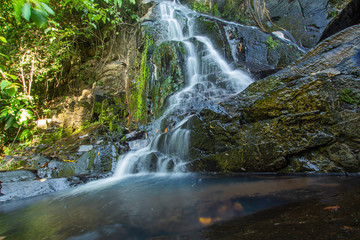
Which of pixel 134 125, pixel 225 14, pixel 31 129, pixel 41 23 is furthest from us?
pixel 225 14

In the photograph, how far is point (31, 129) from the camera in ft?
28.6

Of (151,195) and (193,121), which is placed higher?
(193,121)

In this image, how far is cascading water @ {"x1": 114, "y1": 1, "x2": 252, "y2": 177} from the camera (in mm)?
4094

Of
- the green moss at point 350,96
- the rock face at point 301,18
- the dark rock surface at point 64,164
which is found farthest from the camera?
the rock face at point 301,18

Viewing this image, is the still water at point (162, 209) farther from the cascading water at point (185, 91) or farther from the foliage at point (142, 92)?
the foliage at point (142, 92)

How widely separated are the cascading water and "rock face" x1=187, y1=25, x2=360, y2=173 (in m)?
0.60

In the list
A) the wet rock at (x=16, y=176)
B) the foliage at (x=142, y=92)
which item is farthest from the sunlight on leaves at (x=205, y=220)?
the foliage at (x=142, y=92)

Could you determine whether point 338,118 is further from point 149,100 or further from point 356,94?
point 149,100

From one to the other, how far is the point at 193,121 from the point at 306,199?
2.57m

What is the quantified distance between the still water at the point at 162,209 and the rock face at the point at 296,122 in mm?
383

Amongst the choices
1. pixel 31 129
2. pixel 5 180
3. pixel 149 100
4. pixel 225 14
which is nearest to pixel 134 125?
pixel 149 100

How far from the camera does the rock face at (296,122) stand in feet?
8.27

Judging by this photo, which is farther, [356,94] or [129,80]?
[129,80]

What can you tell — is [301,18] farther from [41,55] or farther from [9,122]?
[9,122]
